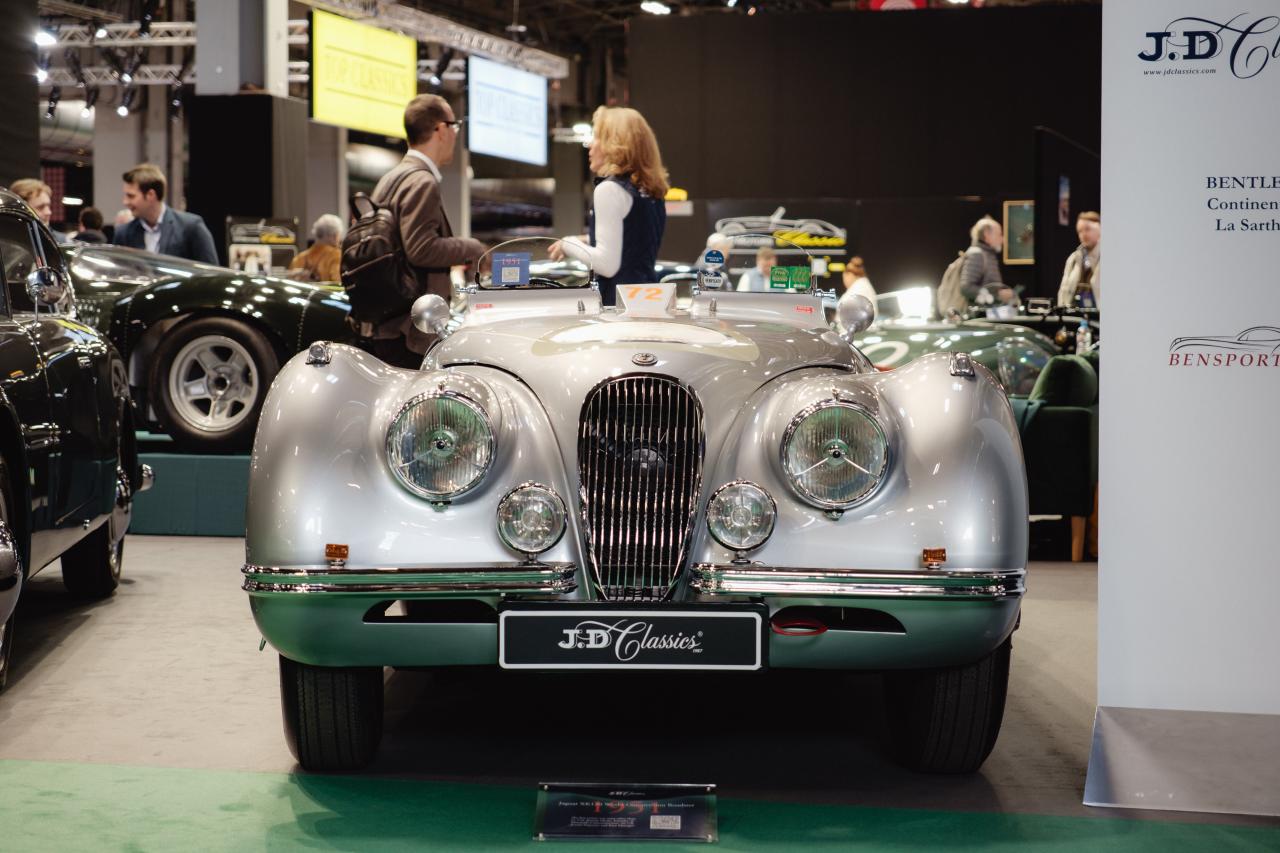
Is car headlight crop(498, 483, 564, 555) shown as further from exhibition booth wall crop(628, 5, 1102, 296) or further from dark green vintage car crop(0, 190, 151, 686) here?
exhibition booth wall crop(628, 5, 1102, 296)

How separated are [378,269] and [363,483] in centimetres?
257

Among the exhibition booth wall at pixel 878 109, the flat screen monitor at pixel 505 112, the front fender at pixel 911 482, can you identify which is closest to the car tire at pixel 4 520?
the front fender at pixel 911 482

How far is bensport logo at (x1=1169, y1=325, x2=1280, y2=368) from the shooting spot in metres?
3.29

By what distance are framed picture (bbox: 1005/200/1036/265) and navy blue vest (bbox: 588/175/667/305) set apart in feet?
41.6

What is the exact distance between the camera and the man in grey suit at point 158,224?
903 cm

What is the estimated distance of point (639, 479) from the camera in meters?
3.26

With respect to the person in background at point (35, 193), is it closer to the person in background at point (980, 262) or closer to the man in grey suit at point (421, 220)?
the man in grey suit at point (421, 220)

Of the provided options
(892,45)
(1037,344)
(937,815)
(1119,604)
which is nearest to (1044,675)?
(1119,604)

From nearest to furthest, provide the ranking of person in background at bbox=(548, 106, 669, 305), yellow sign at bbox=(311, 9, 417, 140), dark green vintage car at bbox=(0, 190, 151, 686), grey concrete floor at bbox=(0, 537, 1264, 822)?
grey concrete floor at bbox=(0, 537, 1264, 822)
dark green vintage car at bbox=(0, 190, 151, 686)
person in background at bbox=(548, 106, 669, 305)
yellow sign at bbox=(311, 9, 417, 140)

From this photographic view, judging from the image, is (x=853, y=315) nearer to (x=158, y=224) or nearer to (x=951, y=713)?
(x=951, y=713)

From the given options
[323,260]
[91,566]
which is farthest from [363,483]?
[323,260]

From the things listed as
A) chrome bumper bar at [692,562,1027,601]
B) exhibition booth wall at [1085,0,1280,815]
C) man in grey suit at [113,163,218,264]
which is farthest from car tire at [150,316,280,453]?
exhibition booth wall at [1085,0,1280,815]

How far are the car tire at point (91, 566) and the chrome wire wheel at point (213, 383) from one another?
1728 millimetres

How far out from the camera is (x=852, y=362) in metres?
3.85
